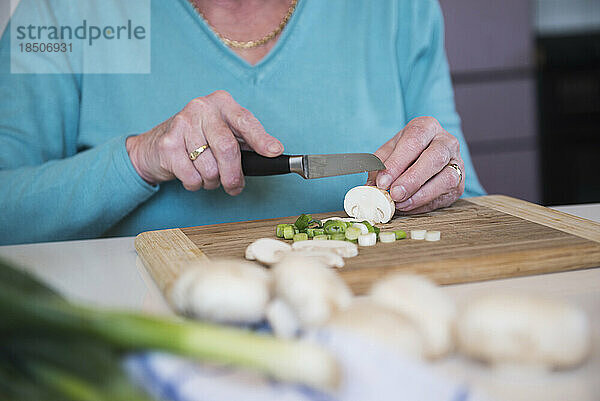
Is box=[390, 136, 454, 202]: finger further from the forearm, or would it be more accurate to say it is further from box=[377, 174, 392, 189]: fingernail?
→ the forearm

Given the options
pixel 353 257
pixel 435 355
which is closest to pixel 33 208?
pixel 353 257

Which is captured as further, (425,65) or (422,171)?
(425,65)

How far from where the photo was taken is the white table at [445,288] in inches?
20.3

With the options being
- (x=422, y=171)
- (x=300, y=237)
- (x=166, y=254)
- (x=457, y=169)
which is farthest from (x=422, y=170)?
(x=166, y=254)

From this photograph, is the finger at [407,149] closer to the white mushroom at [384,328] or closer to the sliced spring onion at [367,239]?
the sliced spring onion at [367,239]

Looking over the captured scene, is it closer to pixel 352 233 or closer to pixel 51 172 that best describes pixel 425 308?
pixel 352 233

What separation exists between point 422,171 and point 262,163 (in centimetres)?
34

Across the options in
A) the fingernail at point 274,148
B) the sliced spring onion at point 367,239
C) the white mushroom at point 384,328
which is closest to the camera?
the white mushroom at point 384,328

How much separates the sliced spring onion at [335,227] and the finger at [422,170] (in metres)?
0.17

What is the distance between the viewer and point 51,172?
54.4 inches

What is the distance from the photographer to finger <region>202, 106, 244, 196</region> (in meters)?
1.14

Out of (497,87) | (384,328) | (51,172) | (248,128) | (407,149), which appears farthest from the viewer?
(497,87)

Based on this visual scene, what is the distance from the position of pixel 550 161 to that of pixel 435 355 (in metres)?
3.16

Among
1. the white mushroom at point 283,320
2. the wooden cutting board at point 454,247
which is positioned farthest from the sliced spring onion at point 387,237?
the white mushroom at point 283,320
